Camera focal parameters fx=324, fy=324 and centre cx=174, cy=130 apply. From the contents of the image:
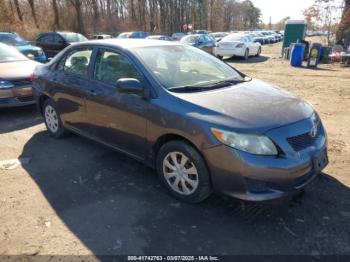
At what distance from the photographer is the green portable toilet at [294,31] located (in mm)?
19094

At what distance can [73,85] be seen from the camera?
4.67 m

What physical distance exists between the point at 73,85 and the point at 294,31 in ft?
58.3

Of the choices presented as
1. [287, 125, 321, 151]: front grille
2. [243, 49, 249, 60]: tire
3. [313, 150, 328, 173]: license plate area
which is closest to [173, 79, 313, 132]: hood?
[287, 125, 321, 151]: front grille

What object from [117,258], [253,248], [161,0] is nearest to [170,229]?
[117,258]

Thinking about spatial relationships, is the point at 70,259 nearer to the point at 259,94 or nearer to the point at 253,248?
the point at 253,248

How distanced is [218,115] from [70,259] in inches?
72.7

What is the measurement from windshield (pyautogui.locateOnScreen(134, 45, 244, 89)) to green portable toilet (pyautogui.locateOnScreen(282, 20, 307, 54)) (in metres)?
16.7

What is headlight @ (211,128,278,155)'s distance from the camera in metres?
2.95

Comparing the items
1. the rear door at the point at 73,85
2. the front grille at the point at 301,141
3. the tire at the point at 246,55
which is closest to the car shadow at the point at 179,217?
the front grille at the point at 301,141

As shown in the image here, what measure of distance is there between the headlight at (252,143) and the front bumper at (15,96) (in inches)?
204

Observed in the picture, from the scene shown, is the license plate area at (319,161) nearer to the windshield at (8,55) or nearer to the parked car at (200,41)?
the windshield at (8,55)

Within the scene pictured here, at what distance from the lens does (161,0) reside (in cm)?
5572

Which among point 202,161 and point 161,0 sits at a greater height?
point 161,0

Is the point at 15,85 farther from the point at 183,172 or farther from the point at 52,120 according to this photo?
the point at 183,172
